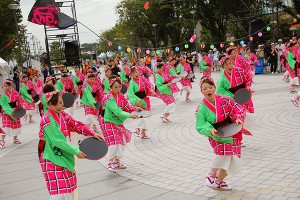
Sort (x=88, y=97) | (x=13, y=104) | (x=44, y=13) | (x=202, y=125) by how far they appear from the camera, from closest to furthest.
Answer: (x=202, y=125), (x=88, y=97), (x=13, y=104), (x=44, y=13)

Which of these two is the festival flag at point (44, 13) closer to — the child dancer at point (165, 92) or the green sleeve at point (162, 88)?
the child dancer at point (165, 92)

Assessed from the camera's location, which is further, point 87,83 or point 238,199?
point 87,83

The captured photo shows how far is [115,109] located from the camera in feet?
20.9

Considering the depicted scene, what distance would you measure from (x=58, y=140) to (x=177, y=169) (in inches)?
106

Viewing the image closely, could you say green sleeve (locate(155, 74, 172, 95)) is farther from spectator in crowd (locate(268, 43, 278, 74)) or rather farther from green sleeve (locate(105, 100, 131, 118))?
spectator in crowd (locate(268, 43, 278, 74))

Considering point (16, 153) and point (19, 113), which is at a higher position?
point (19, 113)

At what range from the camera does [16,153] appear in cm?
890

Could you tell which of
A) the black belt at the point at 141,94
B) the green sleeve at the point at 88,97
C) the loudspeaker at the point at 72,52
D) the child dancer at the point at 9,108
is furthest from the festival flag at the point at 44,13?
the black belt at the point at 141,94

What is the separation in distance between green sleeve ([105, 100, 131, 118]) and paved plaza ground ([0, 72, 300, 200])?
98cm

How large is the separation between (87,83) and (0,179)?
3.93m

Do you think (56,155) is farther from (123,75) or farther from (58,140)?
(123,75)

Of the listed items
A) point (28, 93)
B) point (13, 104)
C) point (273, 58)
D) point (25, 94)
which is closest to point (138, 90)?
point (13, 104)

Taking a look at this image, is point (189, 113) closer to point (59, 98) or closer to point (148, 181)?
point (148, 181)

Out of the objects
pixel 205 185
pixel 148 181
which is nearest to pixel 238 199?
pixel 205 185
